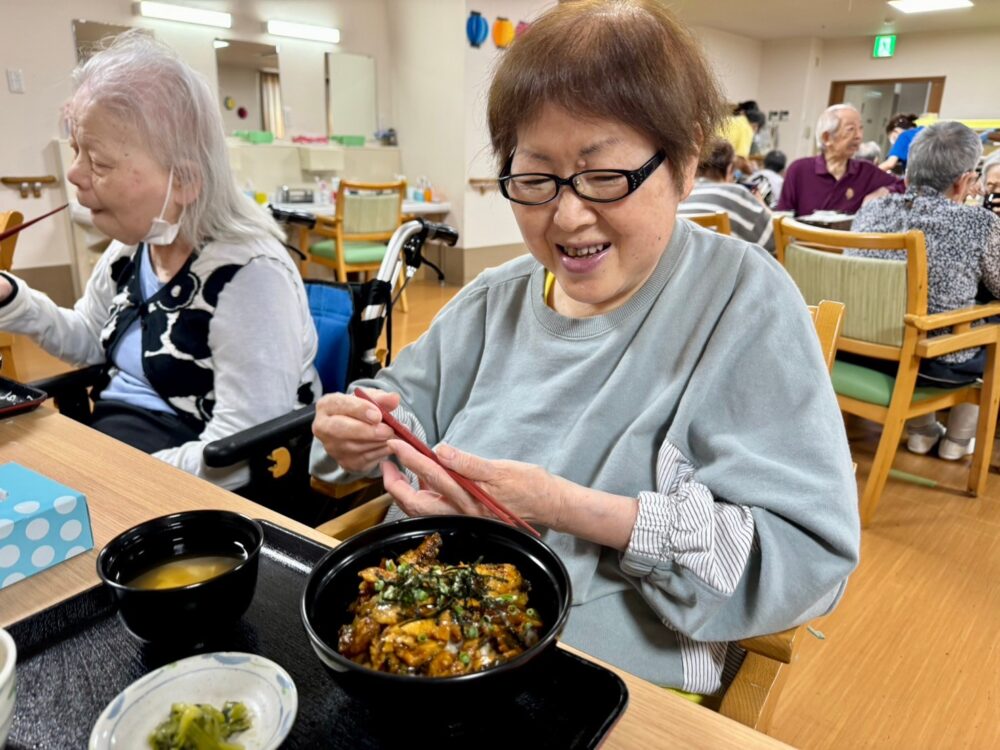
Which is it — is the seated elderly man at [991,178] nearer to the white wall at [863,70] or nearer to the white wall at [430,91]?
the white wall at [430,91]

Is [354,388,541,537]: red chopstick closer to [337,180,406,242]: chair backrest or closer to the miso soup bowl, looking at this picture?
the miso soup bowl

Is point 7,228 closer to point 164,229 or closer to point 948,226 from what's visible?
point 164,229

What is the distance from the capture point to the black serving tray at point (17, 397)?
1148mm

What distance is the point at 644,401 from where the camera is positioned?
3.02ft

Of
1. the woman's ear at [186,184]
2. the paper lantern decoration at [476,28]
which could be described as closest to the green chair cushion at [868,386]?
the woman's ear at [186,184]

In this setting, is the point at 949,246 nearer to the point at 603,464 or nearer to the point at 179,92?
the point at 603,464

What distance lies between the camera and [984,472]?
2586mm

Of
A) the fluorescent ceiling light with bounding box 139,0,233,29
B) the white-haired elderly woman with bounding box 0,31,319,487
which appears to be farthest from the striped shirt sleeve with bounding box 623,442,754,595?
the fluorescent ceiling light with bounding box 139,0,233,29

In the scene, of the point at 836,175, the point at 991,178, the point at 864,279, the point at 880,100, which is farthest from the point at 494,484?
the point at 880,100

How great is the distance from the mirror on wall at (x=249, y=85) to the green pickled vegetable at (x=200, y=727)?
6.24 meters

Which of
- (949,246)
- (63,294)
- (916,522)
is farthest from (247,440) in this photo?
(63,294)

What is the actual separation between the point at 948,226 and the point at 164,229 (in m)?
2.58

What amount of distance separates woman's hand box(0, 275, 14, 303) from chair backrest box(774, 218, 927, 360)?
2121 millimetres

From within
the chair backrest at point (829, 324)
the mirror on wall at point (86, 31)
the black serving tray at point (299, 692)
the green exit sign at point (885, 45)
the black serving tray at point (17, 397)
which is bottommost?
the black serving tray at point (299, 692)
